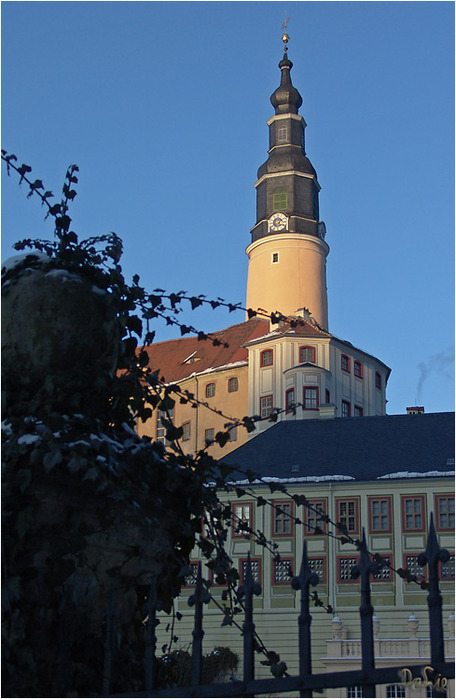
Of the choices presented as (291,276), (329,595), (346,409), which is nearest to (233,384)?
(346,409)

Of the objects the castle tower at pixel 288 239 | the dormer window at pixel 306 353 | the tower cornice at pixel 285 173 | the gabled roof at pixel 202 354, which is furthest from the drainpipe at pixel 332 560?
the tower cornice at pixel 285 173

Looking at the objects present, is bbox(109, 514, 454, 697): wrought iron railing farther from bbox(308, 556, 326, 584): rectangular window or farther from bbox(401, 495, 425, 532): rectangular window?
bbox(401, 495, 425, 532): rectangular window

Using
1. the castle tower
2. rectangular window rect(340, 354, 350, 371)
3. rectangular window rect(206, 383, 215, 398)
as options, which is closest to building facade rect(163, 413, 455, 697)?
rectangular window rect(340, 354, 350, 371)

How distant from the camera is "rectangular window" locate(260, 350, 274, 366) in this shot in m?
60.0

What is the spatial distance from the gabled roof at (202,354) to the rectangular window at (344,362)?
6607mm

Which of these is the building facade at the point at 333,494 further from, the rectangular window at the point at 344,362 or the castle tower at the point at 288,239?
the castle tower at the point at 288,239

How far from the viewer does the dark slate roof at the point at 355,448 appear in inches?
1612

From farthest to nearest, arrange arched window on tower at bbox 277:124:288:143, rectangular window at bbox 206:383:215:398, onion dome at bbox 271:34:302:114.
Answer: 1. onion dome at bbox 271:34:302:114
2. arched window on tower at bbox 277:124:288:143
3. rectangular window at bbox 206:383:215:398

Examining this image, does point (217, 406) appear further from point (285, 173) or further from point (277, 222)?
point (285, 173)

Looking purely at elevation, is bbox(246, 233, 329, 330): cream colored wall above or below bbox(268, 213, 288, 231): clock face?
below

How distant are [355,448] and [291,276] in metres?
26.4

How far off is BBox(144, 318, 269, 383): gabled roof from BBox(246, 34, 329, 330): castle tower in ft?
9.22

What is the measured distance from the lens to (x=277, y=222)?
6900 cm

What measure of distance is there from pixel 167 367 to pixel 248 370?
12868 mm
